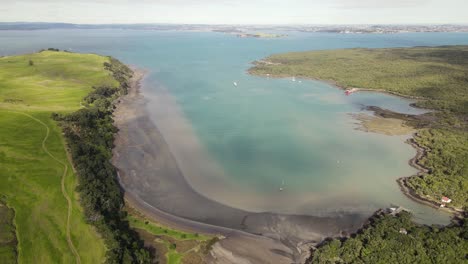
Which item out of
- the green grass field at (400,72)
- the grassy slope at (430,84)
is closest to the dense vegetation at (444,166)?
the grassy slope at (430,84)

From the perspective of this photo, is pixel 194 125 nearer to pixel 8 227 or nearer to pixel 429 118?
pixel 8 227

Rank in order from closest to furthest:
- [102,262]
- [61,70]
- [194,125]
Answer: [102,262] → [194,125] → [61,70]

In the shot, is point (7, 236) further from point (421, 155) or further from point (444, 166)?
point (421, 155)

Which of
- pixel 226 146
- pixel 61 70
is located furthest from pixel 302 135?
pixel 61 70

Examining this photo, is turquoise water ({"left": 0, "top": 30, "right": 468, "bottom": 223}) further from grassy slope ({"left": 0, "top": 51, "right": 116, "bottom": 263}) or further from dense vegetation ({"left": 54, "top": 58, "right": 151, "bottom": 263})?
grassy slope ({"left": 0, "top": 51, "right": 116, "bottom": 263})

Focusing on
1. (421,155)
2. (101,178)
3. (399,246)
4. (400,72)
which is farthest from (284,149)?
(400,72)

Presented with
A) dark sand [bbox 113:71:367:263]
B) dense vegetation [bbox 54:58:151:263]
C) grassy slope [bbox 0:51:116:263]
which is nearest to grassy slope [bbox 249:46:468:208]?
dark sand [bbox 113:71:367:263]

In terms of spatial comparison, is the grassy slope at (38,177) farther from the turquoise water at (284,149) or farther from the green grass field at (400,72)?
the green grass field at (400,72)
